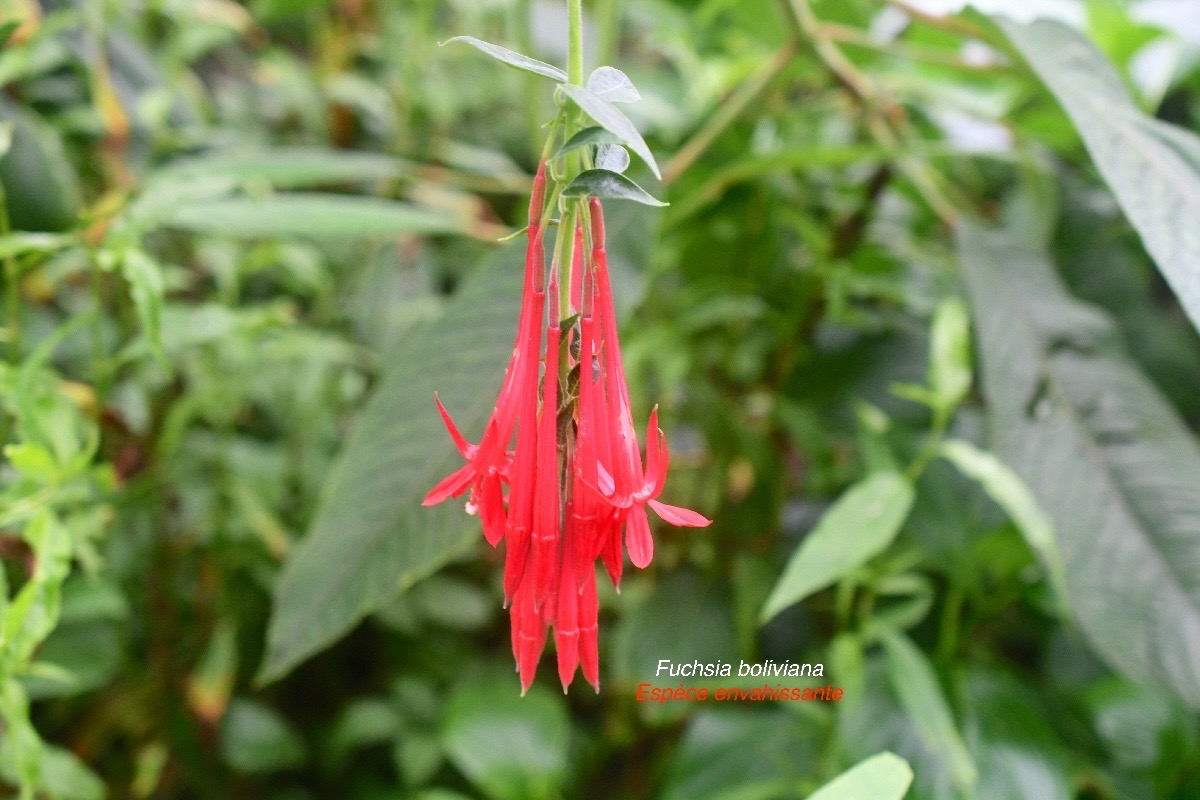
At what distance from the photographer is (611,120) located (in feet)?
0.66

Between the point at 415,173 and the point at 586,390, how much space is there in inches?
18.8

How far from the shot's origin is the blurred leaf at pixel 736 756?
0.52 m

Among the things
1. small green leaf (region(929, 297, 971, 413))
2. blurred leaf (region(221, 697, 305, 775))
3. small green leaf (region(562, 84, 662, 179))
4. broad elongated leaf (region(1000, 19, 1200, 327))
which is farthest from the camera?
blurred leaf (region(221, 697, 305, 775))

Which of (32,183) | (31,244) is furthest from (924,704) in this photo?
(32,183)

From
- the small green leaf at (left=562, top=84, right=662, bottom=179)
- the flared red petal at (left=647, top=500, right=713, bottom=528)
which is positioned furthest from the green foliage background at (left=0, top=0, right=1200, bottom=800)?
the small green leaf at (left=562, top=84, right=662, bottom=179)

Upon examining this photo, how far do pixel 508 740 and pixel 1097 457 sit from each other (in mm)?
416

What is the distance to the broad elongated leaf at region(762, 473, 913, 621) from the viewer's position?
0.39 meters

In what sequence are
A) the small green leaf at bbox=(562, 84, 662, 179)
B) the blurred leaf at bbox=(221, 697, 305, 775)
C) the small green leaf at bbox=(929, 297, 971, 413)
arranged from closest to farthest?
the small green leaf at bbox=(562, 84, 662, 179), the small green leaf at bbox=(929, 297, 971, 413), the blurred leaf at bbox=(221, 697, 305, 775)

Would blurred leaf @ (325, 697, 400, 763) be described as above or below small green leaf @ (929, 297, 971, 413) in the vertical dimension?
below

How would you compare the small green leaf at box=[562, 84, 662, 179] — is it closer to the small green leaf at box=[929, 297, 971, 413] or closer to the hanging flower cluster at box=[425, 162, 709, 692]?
the hanging flower cluster at box=[425, 162, 709, 692]

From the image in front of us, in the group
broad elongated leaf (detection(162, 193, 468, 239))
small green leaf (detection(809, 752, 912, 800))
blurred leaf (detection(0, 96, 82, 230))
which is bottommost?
small green leaf (detection(809, 752, 912, 800))

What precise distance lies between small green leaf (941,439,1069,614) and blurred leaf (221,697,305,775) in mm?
513

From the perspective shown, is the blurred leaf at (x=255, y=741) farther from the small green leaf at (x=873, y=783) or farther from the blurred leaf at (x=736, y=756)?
the small green leaf at (x=873, y=783)

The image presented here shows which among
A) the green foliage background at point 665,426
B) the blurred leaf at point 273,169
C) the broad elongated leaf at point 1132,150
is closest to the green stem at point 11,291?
the green foliage background at point 665,426
